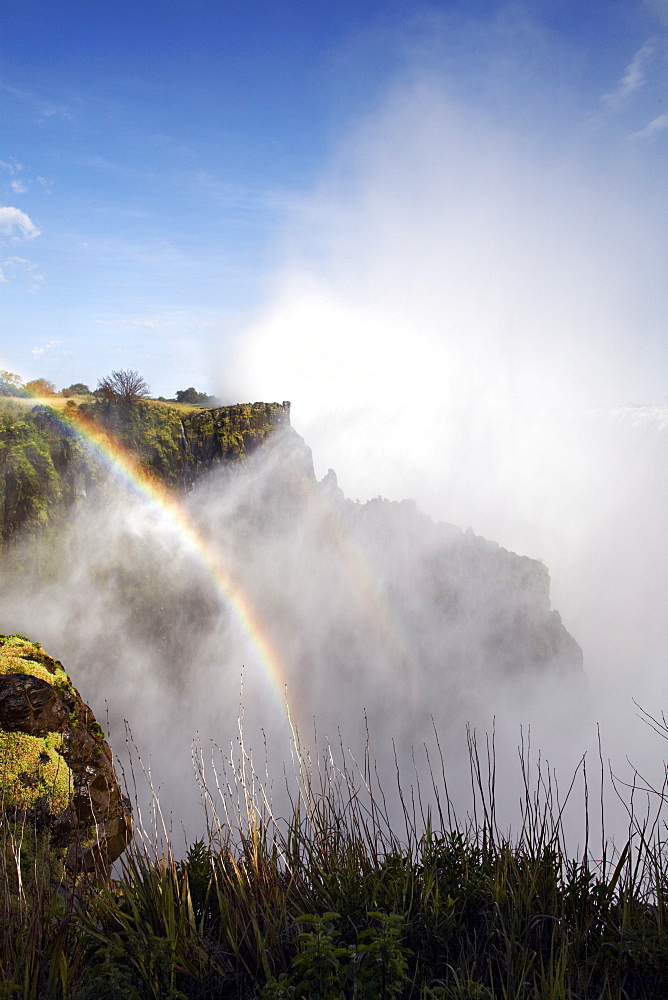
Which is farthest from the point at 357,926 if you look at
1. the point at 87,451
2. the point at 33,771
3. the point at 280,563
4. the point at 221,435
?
the point at 280,563

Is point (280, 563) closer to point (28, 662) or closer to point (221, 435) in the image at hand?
point (221, 435)

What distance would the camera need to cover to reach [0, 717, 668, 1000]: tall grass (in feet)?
9.29

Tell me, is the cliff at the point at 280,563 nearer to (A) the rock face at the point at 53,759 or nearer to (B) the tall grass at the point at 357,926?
(A) the rock face at the point at 53,759

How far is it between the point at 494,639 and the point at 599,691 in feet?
206

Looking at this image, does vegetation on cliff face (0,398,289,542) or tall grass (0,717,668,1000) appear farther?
vegetation on cliff face (0,398,289,542)

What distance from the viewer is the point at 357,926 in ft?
11.4

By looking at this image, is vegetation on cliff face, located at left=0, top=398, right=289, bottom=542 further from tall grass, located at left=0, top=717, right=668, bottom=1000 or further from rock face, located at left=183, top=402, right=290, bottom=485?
tall grass, located at left=0, top=717, right=668, bottom=1000

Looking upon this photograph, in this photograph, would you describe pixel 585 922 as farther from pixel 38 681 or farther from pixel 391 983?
pixel 38 681

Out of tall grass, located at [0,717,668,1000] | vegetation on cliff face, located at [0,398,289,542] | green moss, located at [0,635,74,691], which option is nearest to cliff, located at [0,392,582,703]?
vegetation on cliff face, located at [0,398,289,542]

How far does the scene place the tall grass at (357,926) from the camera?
9.29ft

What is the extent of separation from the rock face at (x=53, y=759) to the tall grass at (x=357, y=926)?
2.00 m

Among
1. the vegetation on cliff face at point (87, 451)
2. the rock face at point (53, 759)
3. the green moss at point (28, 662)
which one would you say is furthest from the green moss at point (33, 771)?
the vegetation on cliff face at point (87, 451)

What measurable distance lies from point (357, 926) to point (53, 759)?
172 inches

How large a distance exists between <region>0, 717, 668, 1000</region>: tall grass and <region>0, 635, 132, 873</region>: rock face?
78.8 inches
